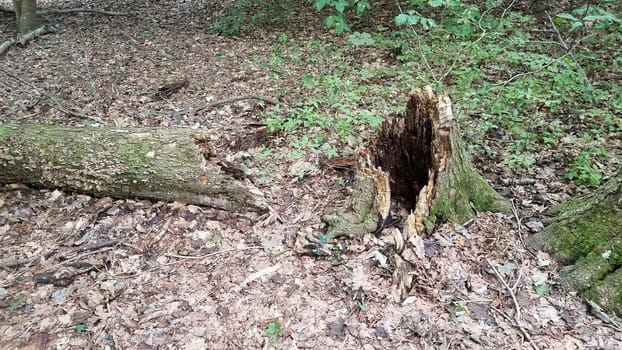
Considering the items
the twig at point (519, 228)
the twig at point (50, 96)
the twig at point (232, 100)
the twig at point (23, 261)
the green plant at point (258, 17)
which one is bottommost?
the twig at point (23, 261)

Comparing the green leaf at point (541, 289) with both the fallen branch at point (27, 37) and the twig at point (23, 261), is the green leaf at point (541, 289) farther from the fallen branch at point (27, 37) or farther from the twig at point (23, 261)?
the fallen branch at point (27, 37)

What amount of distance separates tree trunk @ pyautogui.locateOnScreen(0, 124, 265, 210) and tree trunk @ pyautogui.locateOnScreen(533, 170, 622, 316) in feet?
8.25

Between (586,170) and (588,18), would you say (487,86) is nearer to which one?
(586,170)

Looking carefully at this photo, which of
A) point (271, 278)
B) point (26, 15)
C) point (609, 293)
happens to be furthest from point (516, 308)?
point (26, 15)

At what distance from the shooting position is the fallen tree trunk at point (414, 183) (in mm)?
3041

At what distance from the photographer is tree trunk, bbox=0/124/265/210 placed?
380 cm

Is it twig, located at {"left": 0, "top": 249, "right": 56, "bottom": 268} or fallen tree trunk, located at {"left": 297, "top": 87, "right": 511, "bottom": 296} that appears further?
twig, located at {"left": 0, "top": 249, "right": 56, "bottom": 268}

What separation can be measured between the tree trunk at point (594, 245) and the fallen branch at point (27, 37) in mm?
10020

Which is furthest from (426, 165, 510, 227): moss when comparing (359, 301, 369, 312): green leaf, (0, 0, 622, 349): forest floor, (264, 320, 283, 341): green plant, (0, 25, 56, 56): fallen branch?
(0, 25, 56, 56): fallen branch

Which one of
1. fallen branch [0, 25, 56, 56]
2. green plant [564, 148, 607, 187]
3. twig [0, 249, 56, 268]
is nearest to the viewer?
twig [0, 249, 56, 268]

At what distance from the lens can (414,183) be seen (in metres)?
3.58

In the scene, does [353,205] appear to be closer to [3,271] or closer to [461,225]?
[461,225]

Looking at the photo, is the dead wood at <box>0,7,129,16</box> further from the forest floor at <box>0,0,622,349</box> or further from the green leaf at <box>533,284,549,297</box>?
the green leaf at <box>533,284,549,297</box>

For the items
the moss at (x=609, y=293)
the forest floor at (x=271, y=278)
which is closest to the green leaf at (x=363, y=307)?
the forest floor at (x=271, y=278)
